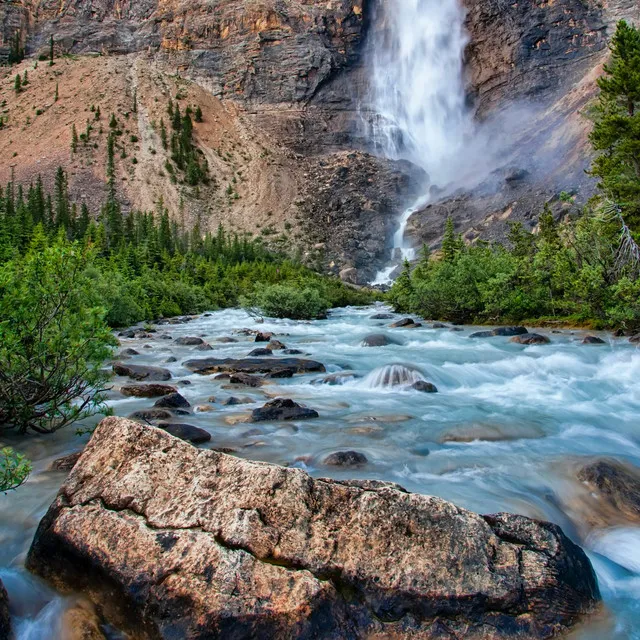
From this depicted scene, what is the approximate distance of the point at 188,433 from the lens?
21.9 feet

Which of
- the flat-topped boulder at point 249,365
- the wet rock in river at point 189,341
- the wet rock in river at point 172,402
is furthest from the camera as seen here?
the wet rock in river at point 189,341

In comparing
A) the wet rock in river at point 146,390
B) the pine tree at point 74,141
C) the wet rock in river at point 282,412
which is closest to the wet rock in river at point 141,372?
the wet rock in river at point 146,390

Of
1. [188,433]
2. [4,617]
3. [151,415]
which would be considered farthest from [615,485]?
[151,415]

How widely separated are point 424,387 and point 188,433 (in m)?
5.54

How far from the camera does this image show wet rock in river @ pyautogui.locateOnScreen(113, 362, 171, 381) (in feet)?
35.9

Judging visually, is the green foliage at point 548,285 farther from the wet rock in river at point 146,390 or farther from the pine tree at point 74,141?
the pine tree at point 74,141

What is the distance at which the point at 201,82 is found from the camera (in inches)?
3620

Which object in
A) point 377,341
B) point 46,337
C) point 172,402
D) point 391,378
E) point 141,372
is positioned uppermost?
point 46,337

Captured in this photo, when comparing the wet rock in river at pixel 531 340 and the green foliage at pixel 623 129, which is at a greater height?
the green foliage at pixel 623 129

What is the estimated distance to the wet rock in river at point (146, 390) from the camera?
367 inches

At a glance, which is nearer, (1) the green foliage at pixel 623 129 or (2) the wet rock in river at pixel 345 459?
(2) the wet rock in river at pixel 345 459

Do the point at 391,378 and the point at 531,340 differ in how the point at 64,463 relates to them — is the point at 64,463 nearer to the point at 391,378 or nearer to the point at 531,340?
the point at 391,378

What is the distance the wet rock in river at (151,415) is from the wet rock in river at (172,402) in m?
0.47

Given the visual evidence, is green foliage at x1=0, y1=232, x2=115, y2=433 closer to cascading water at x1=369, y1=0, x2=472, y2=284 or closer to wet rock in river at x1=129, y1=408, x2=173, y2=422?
wet rock in river at x1=129, y1=408, x2=173, y2=422
